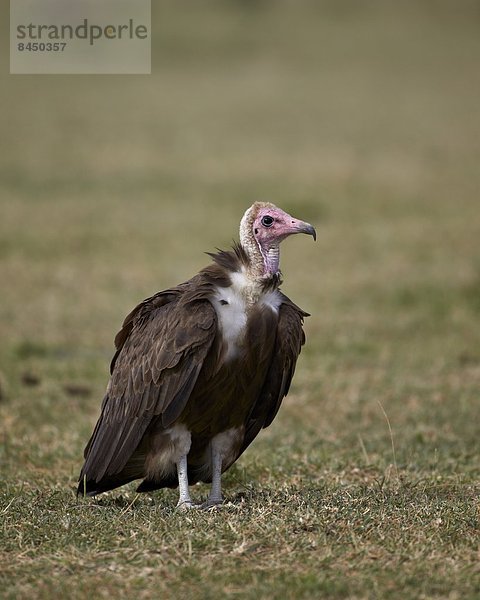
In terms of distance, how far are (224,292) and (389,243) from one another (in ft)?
32.0

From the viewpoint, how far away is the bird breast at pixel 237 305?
518 cm

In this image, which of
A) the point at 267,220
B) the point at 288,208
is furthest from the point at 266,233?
the point at 288,208

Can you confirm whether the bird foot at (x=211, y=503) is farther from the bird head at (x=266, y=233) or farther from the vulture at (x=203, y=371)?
the bird head at (x=266, y=233)

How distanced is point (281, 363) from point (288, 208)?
10807 mm

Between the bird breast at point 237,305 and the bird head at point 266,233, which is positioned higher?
the bird head at point 266,233

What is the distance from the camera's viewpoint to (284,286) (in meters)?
12.9

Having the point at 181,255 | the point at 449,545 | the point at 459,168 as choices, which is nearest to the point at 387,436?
the point at 449,545

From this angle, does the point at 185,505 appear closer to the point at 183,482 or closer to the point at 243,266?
the point at 183,482

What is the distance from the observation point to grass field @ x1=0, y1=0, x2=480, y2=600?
438 centimetres

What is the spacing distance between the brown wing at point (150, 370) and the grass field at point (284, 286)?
324mm

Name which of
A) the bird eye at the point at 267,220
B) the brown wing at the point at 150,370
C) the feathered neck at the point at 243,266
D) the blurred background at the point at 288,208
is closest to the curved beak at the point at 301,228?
the bird eye at the point at 267,220

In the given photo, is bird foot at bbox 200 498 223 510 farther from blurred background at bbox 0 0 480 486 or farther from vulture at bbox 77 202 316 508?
blurred background at bbox 0 0 480 486

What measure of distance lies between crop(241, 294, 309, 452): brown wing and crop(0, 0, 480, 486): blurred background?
100 centimetres

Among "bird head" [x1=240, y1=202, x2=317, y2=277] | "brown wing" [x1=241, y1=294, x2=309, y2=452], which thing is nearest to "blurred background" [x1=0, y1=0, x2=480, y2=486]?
"brown wing" [x1=241, y1=294, x2=309, y2=452]
